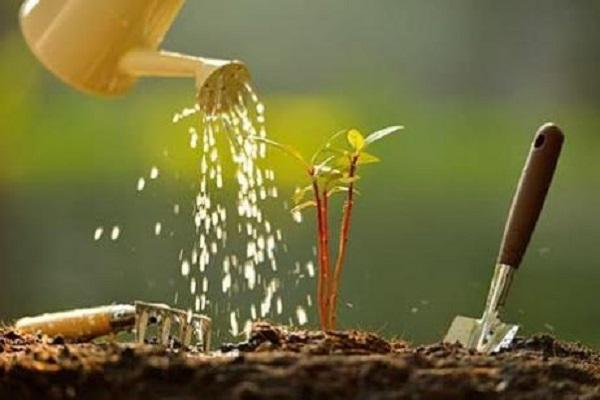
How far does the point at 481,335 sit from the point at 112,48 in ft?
1.26

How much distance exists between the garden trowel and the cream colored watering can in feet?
0.84

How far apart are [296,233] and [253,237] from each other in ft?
0.20

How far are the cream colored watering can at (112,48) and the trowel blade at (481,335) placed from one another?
0.28 meters

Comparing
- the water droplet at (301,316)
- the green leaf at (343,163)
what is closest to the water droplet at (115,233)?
the water droplet at (301,316)

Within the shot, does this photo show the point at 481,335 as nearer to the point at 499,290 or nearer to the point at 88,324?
the point at 499,290

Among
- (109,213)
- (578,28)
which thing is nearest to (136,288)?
(109,213)

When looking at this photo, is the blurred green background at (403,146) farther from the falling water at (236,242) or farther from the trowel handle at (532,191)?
the trowel handle at (532,191)

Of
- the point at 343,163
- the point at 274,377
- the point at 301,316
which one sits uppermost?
the point at 343,163

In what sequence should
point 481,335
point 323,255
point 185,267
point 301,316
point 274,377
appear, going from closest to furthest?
point 274,377
point 481,335
point 323,255
point 301,316
point 185,267

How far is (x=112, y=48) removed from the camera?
0.94 metres

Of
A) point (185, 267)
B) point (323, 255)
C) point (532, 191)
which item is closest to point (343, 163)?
point (323, 255)

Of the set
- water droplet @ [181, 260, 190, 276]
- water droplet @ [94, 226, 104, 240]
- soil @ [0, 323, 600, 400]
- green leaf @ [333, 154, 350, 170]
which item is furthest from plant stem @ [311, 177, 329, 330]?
water droplet @ [94, 226, 104, 240]

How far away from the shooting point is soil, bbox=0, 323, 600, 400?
0.54 m

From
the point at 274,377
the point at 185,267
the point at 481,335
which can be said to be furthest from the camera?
the point at 185,267
